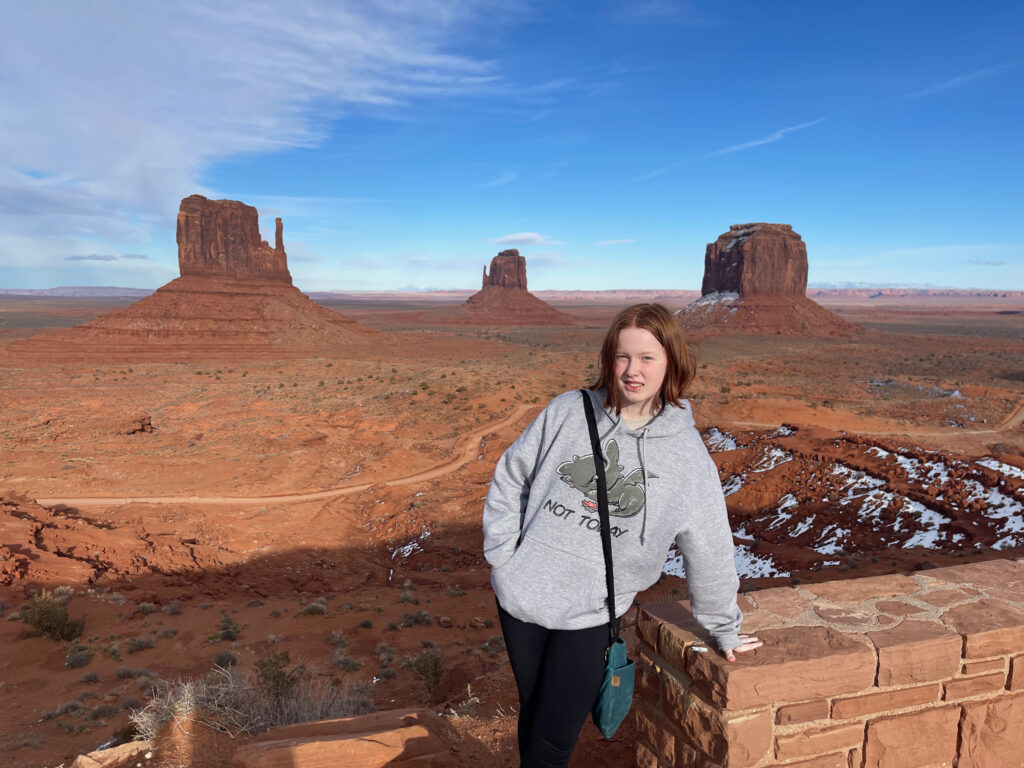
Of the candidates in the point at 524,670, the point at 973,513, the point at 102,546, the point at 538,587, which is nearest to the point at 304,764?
the point at 524,670

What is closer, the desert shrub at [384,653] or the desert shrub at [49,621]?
the desert shrub at [384,653]

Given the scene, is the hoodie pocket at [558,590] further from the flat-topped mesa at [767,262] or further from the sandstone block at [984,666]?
the flat-topped mesa at [767,262]

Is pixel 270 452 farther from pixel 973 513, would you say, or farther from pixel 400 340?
pixel 400 340

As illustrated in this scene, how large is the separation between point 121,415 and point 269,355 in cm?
2312

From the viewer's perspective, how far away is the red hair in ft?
7.20

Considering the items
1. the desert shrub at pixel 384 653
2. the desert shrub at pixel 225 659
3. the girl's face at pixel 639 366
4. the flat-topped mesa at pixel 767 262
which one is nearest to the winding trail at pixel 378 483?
the desert shrub at pixel 225 659

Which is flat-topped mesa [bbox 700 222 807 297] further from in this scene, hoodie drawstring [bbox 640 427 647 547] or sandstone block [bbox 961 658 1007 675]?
hoodie drawstring [bbox 640 427 647 547]

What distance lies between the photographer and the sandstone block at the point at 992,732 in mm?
2910

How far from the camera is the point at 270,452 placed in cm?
1823

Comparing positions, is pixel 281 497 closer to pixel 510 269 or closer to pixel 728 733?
pixel 728 733

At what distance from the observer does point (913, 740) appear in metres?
2.82


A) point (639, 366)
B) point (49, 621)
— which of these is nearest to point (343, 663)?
point (49, 621)

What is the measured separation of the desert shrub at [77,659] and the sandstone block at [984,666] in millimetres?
7968

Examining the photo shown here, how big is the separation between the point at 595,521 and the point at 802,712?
4.87 feet
